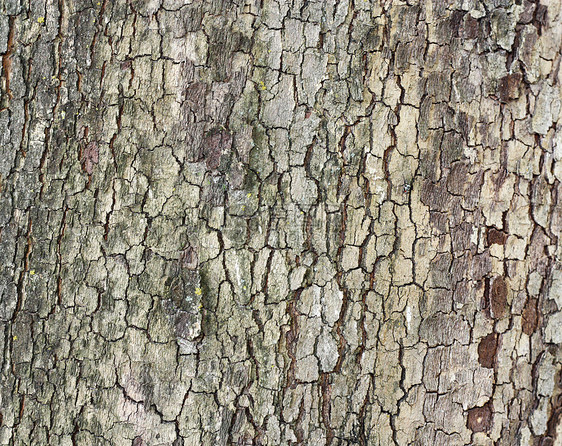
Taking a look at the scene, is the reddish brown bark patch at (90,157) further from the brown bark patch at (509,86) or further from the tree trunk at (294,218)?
the brown bark patch at (509,86)

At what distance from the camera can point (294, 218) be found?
136 cm

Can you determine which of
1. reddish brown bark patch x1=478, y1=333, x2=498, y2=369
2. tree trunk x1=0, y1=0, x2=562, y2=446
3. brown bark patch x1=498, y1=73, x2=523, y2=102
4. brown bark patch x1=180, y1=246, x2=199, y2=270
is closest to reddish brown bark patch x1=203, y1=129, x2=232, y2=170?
tree trunk x1=0, y1=0, x2=562, y2=446

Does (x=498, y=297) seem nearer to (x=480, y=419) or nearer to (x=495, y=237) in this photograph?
(x=495, y=237)

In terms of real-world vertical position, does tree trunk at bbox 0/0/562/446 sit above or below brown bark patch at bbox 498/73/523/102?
below

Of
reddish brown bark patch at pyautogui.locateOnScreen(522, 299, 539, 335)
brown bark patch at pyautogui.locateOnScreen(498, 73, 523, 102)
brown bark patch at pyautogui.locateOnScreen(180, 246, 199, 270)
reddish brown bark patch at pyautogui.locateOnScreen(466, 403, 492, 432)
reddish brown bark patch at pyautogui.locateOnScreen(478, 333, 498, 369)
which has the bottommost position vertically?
reddish brown bark patch at pyautogui.locateOnScreen(466, 403, 492, 432)

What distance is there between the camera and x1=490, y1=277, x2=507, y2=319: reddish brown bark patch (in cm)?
140

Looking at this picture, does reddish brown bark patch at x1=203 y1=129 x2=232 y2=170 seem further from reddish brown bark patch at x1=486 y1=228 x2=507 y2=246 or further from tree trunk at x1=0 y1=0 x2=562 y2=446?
reddish brown bark patch at x1=486 y1=228 x2=507 y2=246

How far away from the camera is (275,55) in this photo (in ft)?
4.52

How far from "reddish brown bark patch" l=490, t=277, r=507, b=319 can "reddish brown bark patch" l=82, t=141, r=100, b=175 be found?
3.67ft

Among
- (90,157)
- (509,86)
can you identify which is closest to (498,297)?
(509,86)

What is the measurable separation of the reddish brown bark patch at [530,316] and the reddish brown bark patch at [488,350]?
0.09 meters

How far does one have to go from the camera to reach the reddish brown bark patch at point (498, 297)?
1.40 m

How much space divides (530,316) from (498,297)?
11 cm

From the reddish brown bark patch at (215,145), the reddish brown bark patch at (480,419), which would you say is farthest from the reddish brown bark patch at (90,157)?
the reddish brown bark patch at (480,419)
